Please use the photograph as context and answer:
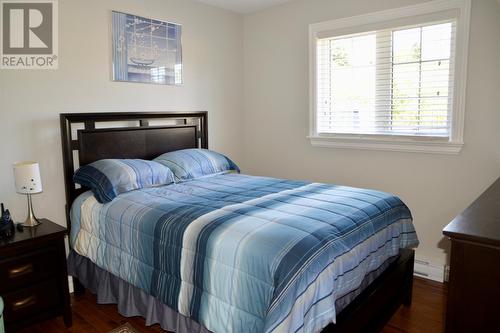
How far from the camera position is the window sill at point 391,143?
2945 millimetres

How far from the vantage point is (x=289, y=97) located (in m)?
3.91

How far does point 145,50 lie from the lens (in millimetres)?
3273

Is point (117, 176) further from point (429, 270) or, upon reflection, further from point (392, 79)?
point (429, 270)

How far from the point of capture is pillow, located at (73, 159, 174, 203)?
8.34 feet

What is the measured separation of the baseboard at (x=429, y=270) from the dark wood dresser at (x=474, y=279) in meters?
1.85

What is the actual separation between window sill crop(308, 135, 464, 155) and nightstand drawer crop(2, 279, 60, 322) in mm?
2569

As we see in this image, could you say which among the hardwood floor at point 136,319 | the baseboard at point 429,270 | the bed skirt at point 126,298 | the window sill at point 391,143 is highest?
the window sill at point 391,143

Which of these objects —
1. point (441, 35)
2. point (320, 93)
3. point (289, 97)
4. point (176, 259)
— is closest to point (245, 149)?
point (289, 97)

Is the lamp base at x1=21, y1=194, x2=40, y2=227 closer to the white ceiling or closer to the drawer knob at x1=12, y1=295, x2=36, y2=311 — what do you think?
the drawer knob at x1=12, y1=295, x2=36, y2=311

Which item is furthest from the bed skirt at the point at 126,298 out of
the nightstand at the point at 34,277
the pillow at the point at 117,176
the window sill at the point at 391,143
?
the window sill at the point at 391,143

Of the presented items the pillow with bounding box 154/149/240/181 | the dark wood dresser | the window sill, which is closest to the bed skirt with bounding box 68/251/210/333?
the pillow with bounding box 154/149/240/181

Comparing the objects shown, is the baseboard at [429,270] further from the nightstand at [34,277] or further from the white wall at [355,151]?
the nightstand at [34,277]

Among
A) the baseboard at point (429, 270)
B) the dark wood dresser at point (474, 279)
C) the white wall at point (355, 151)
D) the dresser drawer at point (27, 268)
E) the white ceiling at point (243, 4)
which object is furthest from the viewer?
the white ceiling at point (243, 4)

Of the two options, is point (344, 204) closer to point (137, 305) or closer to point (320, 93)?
point (137, 305)
